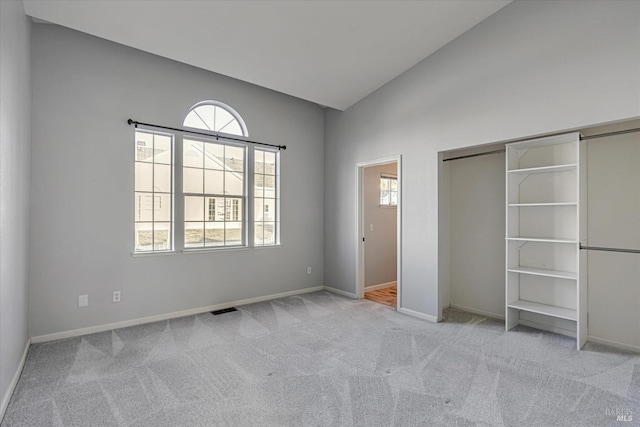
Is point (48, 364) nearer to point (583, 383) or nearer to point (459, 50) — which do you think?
point (583, 383)

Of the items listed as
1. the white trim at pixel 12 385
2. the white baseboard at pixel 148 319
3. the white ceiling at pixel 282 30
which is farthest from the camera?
the white baseboard at pixel 148 319

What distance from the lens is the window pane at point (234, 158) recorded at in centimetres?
468

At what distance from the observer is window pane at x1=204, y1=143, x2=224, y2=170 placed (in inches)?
176

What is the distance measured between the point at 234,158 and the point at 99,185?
1.69 metres

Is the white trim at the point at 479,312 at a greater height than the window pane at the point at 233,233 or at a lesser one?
lesser

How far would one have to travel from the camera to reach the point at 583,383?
256 cm

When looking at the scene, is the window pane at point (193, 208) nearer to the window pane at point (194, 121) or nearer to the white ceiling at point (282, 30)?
the window pane at point (194, 121)

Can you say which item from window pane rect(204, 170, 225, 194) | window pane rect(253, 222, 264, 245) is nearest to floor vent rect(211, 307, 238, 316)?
window pane rect(253, 222, 264, 245)

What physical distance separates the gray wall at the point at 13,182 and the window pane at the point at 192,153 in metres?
1.51

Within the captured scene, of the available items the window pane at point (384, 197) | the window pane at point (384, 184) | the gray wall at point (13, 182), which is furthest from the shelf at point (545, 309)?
the gray wall at point (13, 182)

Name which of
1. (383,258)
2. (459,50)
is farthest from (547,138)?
(383,258)

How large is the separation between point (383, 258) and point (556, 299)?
2672 mm

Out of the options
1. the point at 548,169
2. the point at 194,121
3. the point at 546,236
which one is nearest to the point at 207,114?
the point at 194,121

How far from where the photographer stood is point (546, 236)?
3.74m
